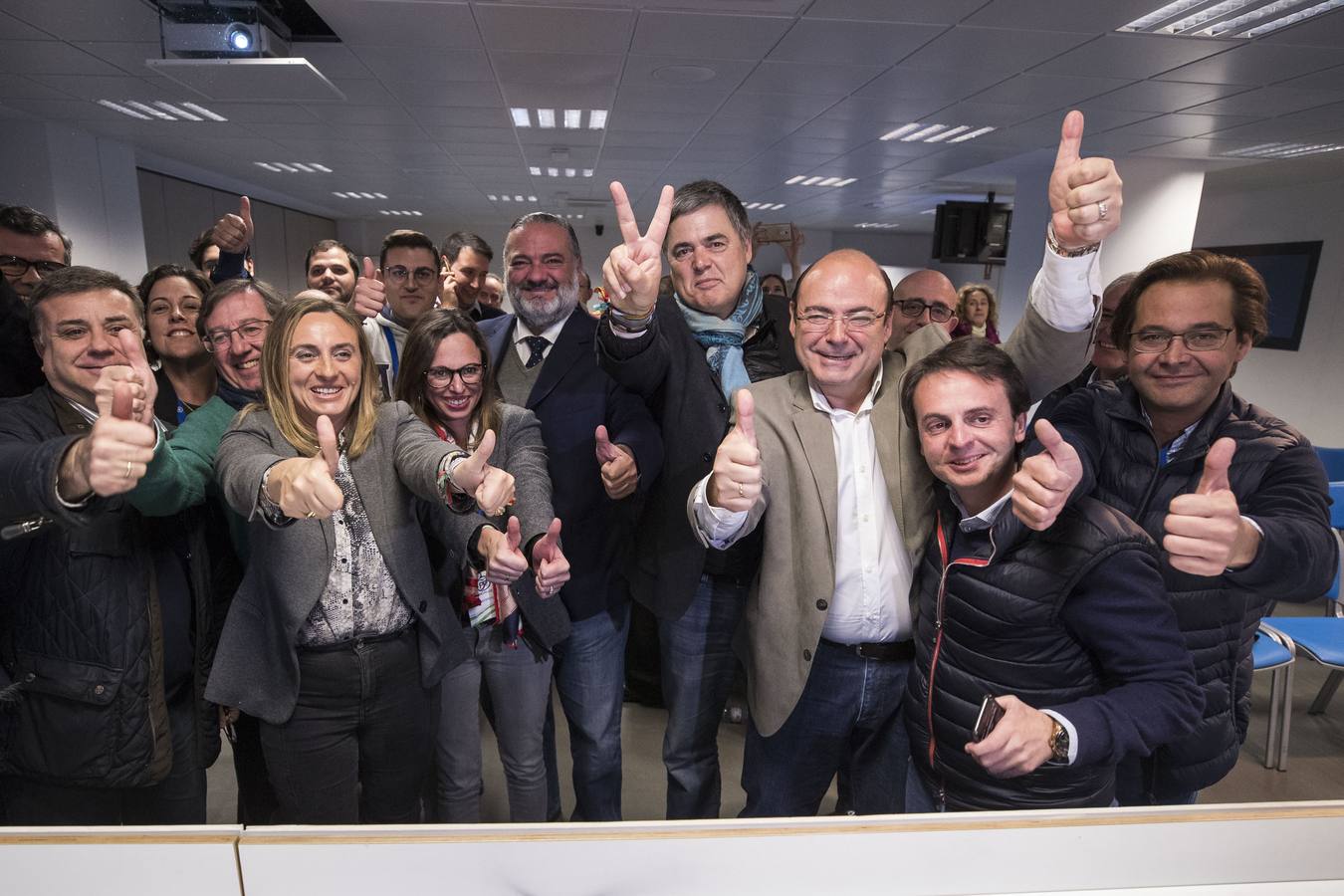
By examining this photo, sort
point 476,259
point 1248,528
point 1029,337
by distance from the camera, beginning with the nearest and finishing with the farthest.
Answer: point 1248,528
point 1029,337
point 476,259

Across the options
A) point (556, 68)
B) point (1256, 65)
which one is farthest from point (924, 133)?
point (556, 68)

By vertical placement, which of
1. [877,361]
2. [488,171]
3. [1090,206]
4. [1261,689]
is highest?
[488,171]

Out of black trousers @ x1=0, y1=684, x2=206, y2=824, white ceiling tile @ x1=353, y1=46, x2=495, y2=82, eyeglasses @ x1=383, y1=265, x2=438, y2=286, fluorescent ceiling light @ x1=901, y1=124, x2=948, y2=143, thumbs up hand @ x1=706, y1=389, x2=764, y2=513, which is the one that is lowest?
black trousers @ x1=0, y1=684, x2=206, y2=824

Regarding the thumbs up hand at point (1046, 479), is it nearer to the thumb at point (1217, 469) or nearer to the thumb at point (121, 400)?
the thumb at point (1217, 469)

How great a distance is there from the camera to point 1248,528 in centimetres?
88

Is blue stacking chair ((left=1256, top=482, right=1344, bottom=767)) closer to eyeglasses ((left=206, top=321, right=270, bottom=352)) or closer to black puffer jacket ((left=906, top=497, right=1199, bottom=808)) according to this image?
black puffer jacket ((left=906, top=497, right=1199, bottom=808))

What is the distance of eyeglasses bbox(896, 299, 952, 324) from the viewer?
2.76 m

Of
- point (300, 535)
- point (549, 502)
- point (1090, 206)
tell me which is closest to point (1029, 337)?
point (1090, 206)

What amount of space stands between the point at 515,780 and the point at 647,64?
3363 mm

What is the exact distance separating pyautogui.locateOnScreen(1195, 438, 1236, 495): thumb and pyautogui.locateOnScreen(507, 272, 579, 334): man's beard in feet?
4.34

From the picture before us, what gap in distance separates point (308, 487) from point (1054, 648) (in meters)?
1.14

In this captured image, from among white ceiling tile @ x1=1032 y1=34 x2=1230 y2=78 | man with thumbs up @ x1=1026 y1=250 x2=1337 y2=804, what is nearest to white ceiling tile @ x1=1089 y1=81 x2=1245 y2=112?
white ceiling tile @ x1=1032 y1=34 x2=1230 y2=78

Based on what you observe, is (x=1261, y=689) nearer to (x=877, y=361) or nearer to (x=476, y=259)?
(x=877, y=361)

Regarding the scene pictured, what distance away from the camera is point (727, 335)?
142cm
